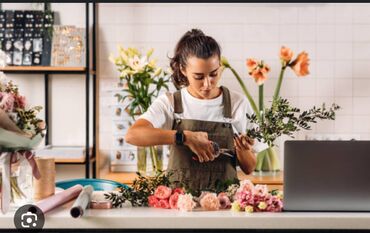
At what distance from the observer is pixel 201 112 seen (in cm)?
261

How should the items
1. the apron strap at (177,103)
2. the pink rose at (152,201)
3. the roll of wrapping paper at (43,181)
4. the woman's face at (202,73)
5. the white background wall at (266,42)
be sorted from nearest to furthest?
1. the pink rose at (152,201)
2. the roll of wrapping paper at (43,181)
3. the woman's face at (202,73)
4. the apron strap at (177,103)
5. the white background wall at (266,42)

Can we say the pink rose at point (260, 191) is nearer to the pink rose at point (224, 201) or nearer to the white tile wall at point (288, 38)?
the pink rose at point (224, 201)

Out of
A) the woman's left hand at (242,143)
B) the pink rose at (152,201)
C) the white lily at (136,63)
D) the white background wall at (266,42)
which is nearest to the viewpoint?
the pink rose at (152,201)

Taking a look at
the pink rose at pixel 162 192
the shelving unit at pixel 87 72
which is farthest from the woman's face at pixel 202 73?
the shelving unit at pixel 87 72

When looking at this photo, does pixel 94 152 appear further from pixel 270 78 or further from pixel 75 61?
pixel 270 78

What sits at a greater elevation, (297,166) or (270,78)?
(270,78)

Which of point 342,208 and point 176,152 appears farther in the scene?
point 176,152

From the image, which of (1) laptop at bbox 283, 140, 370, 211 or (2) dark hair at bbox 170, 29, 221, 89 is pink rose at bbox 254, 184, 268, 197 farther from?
(2) dark hair at bbox 170, 29, 221, 89

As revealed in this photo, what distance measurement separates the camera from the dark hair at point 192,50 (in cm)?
254

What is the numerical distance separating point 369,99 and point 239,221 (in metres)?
2.93

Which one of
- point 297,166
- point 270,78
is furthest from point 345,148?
point 270,78

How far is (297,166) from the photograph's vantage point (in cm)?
191

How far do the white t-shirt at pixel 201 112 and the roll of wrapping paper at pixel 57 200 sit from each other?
529mm

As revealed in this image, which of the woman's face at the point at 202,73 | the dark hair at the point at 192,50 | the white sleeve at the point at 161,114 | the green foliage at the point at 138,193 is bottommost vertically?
the green foliage at the point at 138,193
